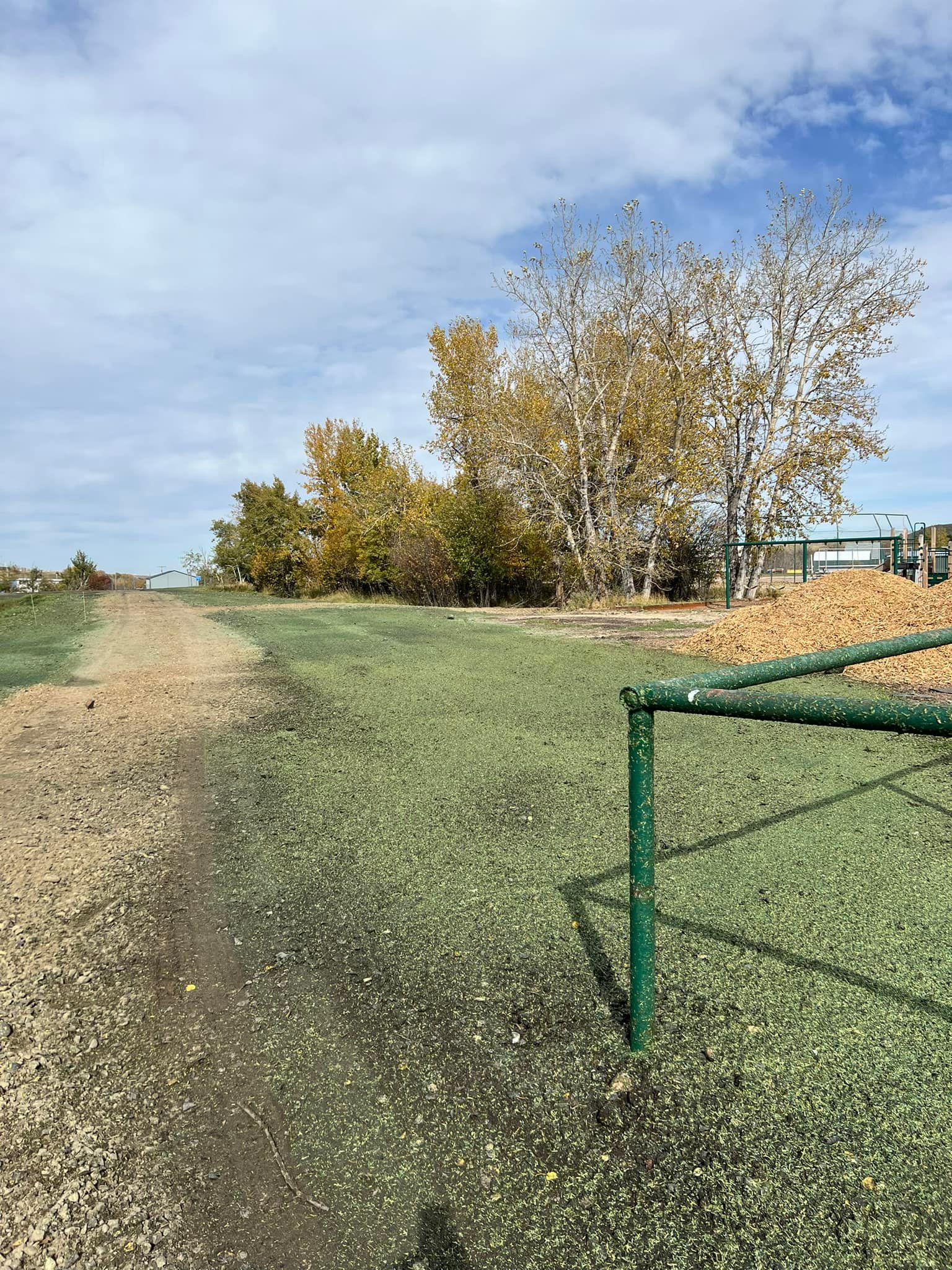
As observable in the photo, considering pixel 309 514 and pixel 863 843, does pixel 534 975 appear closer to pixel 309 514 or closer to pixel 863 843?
A: pixel 863 843

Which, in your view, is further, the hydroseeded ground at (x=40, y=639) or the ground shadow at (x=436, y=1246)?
the hydroseeded ground at (x=40, y=639)

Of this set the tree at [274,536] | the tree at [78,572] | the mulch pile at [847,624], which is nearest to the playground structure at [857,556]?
the mulch pile at [847,624]

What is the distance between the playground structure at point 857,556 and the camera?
53.4 ft

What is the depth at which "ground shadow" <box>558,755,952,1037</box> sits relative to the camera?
2.19m

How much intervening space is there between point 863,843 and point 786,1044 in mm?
1612

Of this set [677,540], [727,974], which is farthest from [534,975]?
[677,540]

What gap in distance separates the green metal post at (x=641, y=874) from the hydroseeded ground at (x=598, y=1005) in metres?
0.14

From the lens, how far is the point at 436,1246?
148 cm

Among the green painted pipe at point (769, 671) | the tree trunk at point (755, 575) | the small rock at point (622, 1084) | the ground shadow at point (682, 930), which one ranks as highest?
the tree trunk at point (755, 575)

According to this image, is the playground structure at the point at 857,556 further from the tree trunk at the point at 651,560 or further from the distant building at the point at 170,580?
the distant building at the point at 170,580

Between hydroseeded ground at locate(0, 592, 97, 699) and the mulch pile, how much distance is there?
7949 millimetres

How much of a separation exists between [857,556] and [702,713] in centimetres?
2190

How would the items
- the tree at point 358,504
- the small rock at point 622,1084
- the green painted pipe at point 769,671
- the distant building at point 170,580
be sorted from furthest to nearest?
the distant building at point 170,580
the tree at point 358,504
the small rock at point 622,1084
the green painted pipe at point 769,671

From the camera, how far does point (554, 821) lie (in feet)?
12.3
